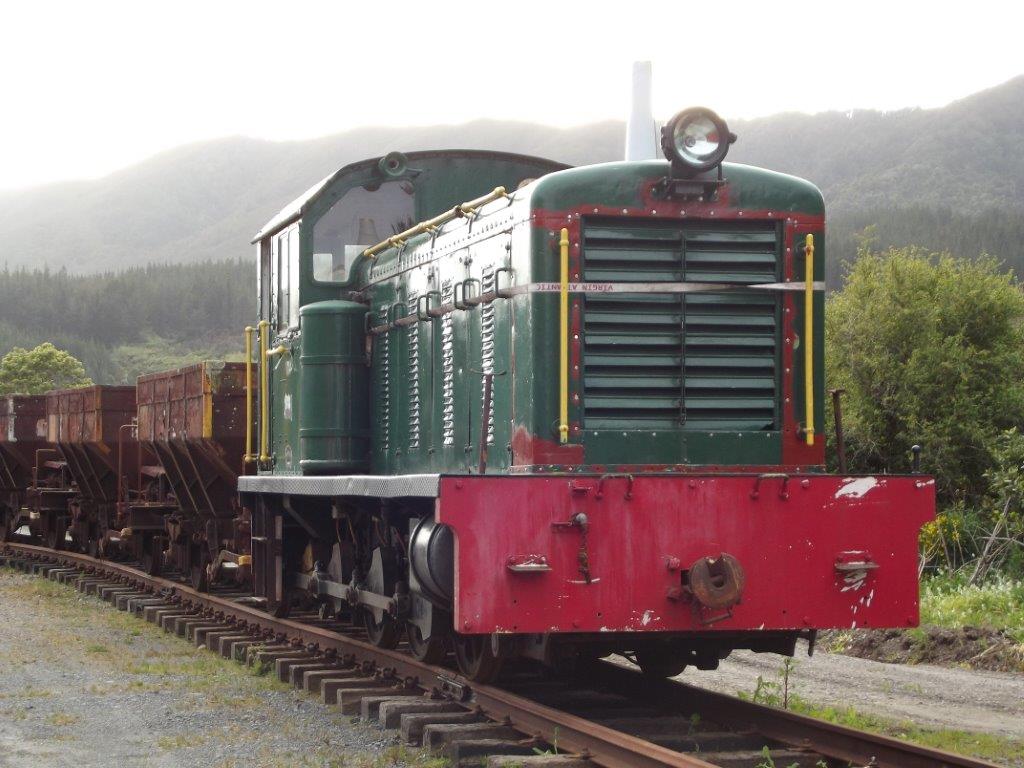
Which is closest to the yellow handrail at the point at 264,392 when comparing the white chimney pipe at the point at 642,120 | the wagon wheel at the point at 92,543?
the white chimney pipe at the point at 642,120

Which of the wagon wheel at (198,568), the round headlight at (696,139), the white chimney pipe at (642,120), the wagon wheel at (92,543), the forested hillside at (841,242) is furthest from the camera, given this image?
the forested hillside at (841,242)

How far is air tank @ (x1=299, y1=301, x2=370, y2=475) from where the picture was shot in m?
9.04

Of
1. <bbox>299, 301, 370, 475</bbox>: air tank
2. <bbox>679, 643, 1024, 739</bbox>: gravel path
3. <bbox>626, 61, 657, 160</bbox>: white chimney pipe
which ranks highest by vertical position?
<bbox>626, 61, 657, 160</bbox>: white chimney pipe

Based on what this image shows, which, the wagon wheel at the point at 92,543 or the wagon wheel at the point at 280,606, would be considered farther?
the wagon wheel at the point at 92,543

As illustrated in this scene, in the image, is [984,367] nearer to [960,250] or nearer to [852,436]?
[852,436]

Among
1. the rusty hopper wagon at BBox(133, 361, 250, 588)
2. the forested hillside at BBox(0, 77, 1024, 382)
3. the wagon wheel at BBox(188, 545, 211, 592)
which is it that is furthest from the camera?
the forested hillside at BBox(0, 77, 1024, 382)

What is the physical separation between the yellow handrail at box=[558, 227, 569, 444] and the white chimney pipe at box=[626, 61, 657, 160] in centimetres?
77

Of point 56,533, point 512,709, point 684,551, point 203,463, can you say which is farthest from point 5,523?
point 684,551

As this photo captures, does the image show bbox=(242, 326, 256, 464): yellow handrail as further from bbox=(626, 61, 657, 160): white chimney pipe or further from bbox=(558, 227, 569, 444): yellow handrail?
bbox=(558, 227, 569, 444): yellow handrail

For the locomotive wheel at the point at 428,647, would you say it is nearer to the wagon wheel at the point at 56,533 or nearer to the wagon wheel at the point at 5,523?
the wagon wheel at the point at 56,533

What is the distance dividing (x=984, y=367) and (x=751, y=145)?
17185 cm

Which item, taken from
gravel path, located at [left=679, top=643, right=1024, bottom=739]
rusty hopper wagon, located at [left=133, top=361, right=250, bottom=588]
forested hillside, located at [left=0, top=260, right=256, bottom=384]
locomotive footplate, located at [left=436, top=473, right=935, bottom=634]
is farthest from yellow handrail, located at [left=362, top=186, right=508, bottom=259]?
forested hillside, located at [left=0, top=260, right=256, bottom=384]

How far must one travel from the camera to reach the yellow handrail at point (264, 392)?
10.5 metres

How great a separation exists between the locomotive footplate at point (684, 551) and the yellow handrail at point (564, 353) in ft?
1.96
